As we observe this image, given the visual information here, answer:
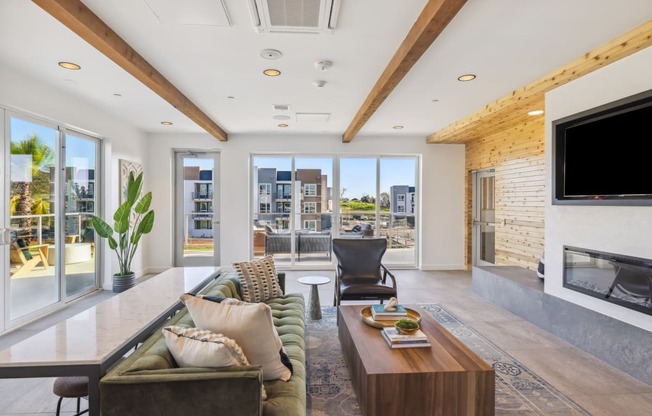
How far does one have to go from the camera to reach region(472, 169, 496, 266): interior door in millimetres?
6082

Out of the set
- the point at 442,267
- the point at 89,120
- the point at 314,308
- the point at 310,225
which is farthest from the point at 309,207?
the point at 89,120

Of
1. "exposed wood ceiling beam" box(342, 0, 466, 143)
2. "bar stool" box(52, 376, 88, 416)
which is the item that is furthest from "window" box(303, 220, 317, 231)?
"bar stool" box(52, 376, 88, 416)

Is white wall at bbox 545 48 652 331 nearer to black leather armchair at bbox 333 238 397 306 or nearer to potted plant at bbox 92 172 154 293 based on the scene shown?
black leather armchair at bbox 333 238 397 306

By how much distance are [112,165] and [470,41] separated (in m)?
5.17

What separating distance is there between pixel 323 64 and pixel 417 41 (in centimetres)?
99

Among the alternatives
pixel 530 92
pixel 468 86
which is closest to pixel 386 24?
pixel 468 86

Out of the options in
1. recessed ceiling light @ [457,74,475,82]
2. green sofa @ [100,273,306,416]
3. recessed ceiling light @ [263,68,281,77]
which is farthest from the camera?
recessed ceiling light @ [457,74,475,82]

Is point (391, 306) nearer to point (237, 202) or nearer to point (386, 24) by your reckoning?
point (386, 24)

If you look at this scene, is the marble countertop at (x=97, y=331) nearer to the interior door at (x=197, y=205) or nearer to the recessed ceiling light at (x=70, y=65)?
the recessed ceiling light at (x=70, y=65)

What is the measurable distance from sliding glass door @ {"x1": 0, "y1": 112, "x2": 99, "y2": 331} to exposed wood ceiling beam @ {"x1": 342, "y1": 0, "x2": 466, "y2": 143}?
385 cm

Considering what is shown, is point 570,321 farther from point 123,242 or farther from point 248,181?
point 123,242

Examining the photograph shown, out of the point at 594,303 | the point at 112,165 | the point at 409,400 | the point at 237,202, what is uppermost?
the point at 112,165

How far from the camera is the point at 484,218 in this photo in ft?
20.8

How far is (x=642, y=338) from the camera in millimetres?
2510
